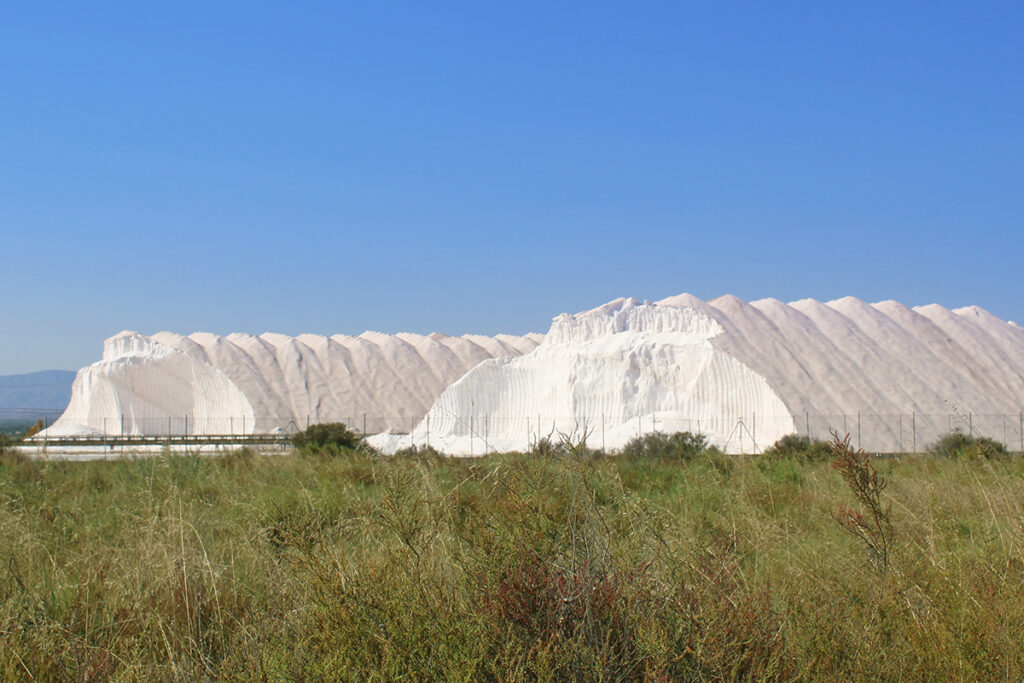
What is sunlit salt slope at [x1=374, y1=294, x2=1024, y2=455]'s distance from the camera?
94.9 feet

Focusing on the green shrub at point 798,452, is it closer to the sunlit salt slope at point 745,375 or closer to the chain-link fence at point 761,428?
the chain-link fence at point 761,428

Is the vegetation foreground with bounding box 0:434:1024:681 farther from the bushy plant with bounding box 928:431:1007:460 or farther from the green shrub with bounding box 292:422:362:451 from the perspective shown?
the green shrub with bounding box 292:422:362:451

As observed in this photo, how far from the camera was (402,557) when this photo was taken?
324 centimetres

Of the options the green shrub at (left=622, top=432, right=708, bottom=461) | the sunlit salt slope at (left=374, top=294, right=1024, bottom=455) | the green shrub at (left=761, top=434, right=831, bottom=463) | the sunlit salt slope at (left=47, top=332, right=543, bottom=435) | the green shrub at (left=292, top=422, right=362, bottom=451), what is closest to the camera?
the green shrub at (left=761, top=434, right=831, bottom=463)

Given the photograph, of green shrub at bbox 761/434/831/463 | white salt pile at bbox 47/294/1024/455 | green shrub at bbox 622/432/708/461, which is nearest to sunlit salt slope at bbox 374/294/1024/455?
white salt pile at bbox 47/294/1024/455

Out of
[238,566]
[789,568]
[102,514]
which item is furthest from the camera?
[102,514]

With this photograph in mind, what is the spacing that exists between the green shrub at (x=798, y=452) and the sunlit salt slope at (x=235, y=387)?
2994 cm

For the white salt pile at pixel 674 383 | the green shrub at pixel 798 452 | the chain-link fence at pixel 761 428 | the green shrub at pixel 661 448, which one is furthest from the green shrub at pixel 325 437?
the green shrub at pixel 798 452

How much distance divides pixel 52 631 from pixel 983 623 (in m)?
3.86

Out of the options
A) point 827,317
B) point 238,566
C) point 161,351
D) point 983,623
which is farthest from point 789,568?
point 161,351

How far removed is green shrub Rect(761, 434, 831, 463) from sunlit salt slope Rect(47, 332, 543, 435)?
98.2ft

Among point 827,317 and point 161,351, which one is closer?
point 827,317

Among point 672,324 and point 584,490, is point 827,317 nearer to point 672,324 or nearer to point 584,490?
point 672,324

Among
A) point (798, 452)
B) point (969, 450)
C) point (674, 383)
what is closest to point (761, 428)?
point (674, 383)
